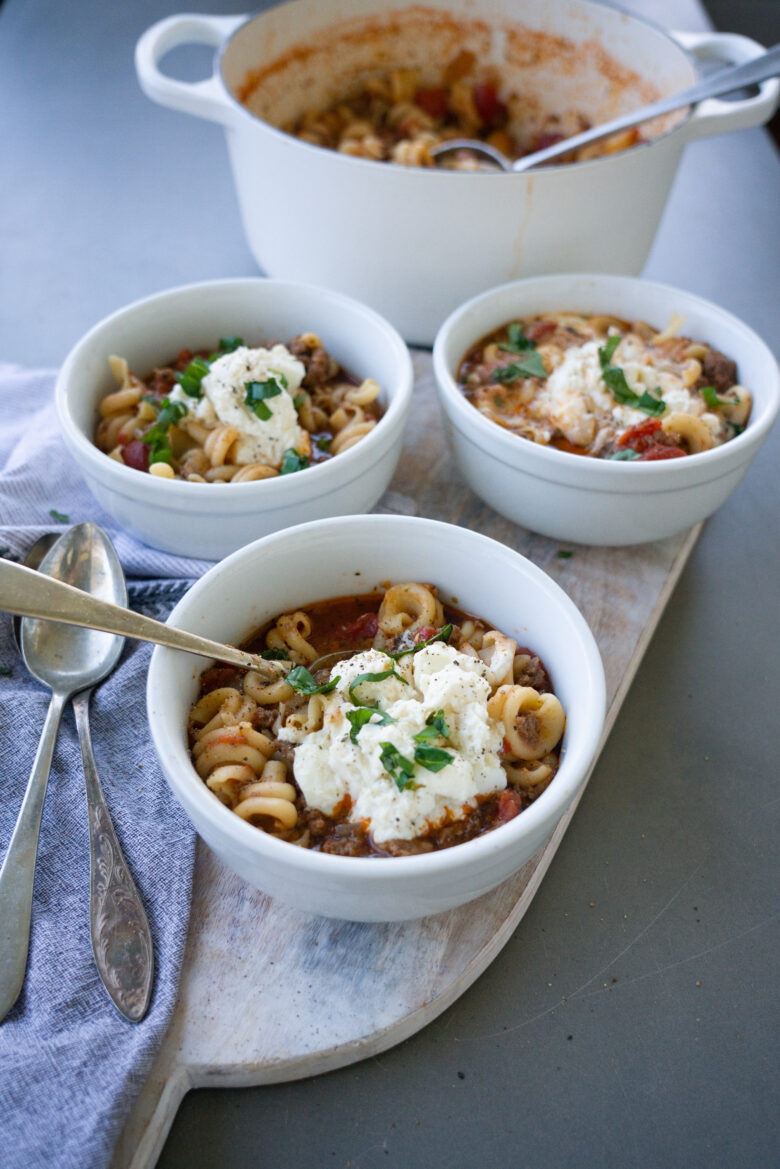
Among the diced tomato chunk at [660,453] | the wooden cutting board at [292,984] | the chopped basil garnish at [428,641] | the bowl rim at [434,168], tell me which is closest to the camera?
the wooden cutting board at [292,984]

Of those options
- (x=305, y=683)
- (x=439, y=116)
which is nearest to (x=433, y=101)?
(x=439, y=116)

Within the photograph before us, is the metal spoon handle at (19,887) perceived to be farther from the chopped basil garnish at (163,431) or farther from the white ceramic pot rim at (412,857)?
the chopped basil garnish at (163,431)

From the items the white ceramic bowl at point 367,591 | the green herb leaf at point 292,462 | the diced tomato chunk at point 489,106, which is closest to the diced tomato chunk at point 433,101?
the diced tomato chunk at point 489,106

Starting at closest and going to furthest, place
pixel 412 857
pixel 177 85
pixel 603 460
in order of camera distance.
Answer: pixel 412 857, pixel 603 460, pixel 177 85

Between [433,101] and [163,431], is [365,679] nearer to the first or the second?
[163,431]

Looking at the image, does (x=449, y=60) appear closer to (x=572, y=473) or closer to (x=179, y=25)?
(x=179, y=25)

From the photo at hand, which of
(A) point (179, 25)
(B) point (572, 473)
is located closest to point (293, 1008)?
(B) point (572, 473)

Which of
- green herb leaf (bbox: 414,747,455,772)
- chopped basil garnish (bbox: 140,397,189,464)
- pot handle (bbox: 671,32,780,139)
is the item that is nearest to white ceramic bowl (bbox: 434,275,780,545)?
pot handle (bbox: 671,32,780,139)
